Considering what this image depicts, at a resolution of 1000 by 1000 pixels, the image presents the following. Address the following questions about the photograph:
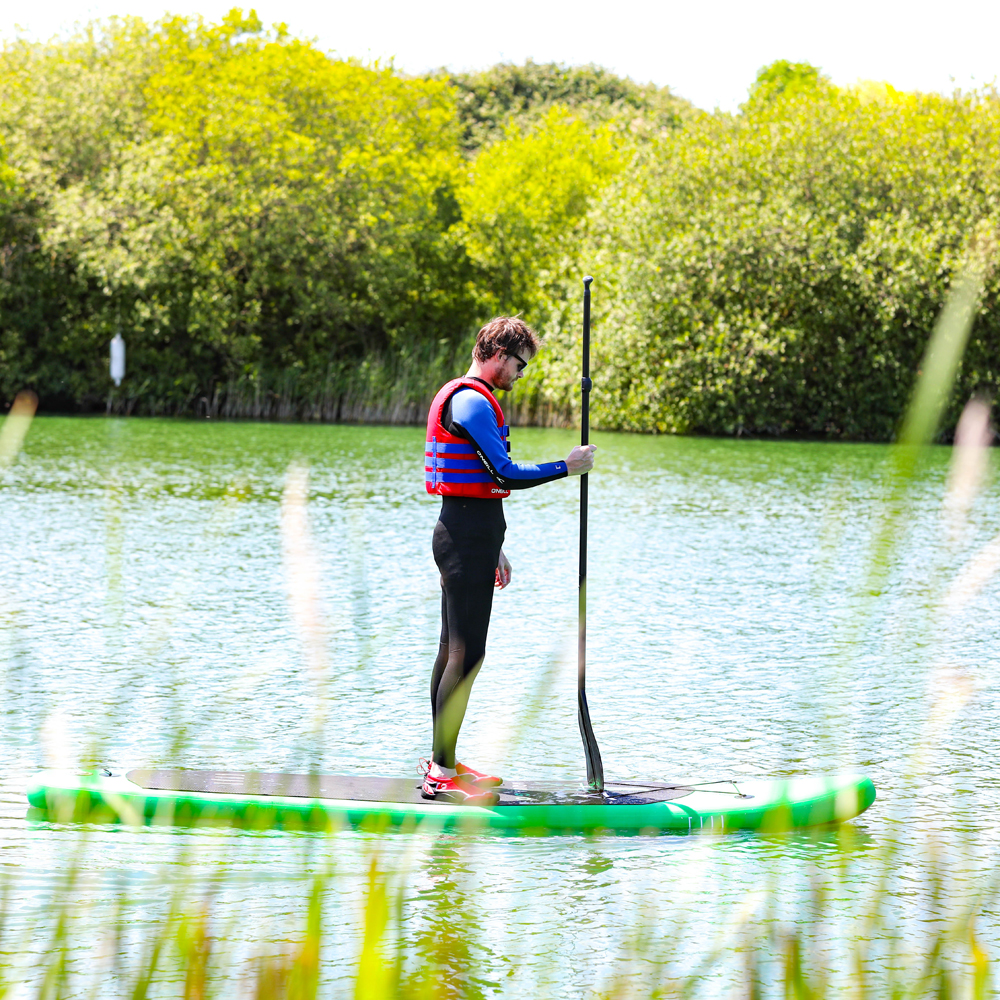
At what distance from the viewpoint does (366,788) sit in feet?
16.6

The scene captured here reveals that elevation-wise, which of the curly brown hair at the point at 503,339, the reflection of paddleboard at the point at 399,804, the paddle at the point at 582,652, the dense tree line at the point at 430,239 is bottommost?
the reflection of paddleboard at the point at 399,804

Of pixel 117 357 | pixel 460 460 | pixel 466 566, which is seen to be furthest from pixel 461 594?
pixel 117 357

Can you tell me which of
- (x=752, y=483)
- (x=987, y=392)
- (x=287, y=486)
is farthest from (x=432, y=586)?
(x=987, y=392)

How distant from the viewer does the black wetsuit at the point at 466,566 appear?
488 centimetres

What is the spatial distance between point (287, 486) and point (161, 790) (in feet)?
45.4

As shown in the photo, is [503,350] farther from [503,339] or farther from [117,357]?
[117,357]

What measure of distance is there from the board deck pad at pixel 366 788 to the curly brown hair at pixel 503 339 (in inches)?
61.3

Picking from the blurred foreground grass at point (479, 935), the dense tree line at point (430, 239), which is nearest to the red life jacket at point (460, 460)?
the blurred foreground grass at point (479, 935)

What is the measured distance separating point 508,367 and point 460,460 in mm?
366

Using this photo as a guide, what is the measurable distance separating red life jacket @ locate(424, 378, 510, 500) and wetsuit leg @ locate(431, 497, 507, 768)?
51mm

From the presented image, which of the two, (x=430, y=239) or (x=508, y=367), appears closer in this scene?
(x=508, y=367)

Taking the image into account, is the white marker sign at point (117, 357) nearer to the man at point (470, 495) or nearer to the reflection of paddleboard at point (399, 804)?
the reflection of paddleboard at point (399, 804)

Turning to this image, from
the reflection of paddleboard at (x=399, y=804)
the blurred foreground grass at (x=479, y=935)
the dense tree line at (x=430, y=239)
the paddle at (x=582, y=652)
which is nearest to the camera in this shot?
the blurred foreground grass at (x=479, y=935)

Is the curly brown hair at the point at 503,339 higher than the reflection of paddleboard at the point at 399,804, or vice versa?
the curly brown hair at the point at 503,339
